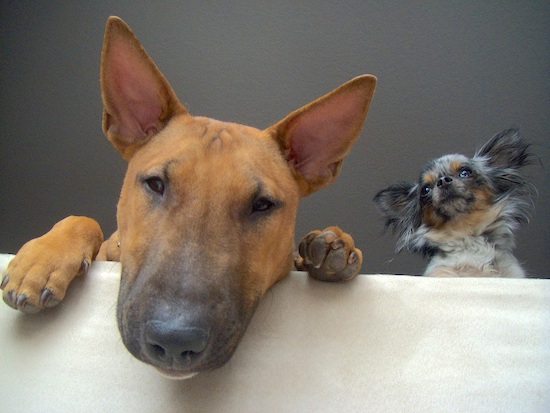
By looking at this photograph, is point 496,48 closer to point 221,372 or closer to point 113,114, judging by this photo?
point 113,114

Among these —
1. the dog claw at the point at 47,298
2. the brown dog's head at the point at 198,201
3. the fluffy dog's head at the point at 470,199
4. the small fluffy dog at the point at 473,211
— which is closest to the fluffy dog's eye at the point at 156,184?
the brown dog's head at the point at 198,201

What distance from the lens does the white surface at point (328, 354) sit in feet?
4.60

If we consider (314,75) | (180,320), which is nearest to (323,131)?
(180,320)

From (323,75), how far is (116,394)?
114 inches

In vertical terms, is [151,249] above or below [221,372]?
above

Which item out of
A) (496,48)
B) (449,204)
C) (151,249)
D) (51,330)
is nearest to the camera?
(151,249)

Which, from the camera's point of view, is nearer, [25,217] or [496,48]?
[496,48]

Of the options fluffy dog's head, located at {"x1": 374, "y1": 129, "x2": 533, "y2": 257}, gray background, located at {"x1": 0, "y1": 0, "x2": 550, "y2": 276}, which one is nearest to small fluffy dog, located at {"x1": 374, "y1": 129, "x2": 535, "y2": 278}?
fluffy dog's head, located at {"x1": 374, "y1": 129, "x2": 533, "y2": 257}

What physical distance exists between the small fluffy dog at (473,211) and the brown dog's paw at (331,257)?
1.30m

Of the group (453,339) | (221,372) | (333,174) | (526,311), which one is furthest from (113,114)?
(526,311)

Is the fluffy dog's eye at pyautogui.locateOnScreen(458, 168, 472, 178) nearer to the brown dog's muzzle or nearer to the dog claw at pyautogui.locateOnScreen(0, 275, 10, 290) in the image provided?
the brown dog's muzzle

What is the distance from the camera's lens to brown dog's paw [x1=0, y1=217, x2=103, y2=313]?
4.76ft

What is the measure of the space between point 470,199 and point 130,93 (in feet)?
6.82

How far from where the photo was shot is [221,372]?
1.42 meters
